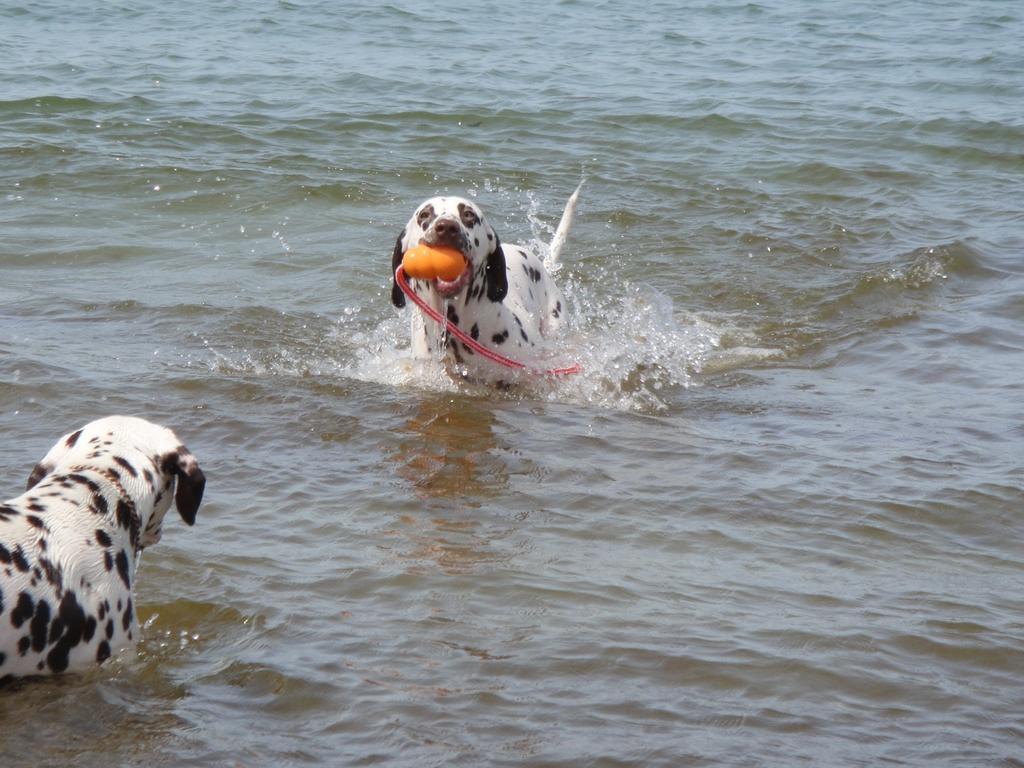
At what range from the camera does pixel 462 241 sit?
8.16 meters

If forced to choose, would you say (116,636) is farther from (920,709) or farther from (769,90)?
(769,90)

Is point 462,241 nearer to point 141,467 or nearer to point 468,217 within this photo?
point 468,217

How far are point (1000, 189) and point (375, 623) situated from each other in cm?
1126

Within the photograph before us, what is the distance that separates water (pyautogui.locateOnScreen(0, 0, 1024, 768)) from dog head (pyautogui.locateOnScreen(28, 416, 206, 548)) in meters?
0.50

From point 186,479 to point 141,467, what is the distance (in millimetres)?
163

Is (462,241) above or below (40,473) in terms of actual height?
above

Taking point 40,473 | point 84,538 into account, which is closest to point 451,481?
point 40,473

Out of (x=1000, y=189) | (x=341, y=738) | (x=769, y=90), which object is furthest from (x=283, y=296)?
(x=769, y=90)

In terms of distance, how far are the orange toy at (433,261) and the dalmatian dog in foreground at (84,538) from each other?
115 inches

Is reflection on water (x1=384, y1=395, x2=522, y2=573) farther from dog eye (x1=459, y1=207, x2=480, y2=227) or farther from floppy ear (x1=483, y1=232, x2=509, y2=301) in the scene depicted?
dog eye (x1=459, y1=207, x2=480, y2=227)

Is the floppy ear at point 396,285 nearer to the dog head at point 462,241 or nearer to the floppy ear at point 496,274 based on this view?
the dog head at point 462,241

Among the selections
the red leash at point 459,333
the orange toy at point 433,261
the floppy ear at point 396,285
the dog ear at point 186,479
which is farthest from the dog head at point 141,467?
the floppy ear at point 396,285

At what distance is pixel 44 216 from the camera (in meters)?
12.8

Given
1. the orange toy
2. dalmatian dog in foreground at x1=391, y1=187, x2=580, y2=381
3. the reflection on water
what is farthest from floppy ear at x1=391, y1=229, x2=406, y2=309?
the reflection on water
